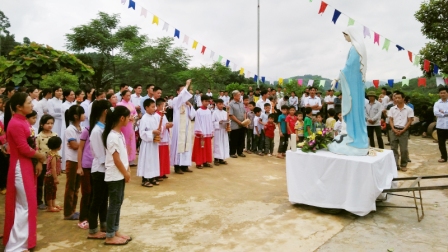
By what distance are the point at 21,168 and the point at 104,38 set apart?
104 feet

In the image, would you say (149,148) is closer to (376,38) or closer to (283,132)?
(283,132)

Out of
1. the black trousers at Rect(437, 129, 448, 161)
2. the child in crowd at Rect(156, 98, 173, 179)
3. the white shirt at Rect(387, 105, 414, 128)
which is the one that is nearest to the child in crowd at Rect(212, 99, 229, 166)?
the child in crowd at Rect(156, 98, 173, 179)

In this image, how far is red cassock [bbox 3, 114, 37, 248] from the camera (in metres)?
3.52

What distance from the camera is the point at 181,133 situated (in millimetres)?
7207

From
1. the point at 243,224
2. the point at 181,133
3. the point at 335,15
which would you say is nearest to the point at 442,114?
the point at 335,15

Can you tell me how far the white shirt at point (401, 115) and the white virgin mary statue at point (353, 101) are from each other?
328 cm

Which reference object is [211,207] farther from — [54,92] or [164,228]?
[54,92]

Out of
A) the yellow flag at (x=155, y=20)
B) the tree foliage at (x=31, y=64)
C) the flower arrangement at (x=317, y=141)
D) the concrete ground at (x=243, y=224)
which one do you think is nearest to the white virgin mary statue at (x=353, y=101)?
the flower arrangement at (x=317, y=141)

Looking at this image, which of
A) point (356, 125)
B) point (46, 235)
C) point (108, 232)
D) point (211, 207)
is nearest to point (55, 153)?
point (46, 235)

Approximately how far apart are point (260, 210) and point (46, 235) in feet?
8.99

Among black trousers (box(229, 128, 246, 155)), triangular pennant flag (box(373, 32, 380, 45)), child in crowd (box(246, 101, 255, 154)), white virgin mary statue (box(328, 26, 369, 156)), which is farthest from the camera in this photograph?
triangular pennant flag (box(373, 32, 380, 45))

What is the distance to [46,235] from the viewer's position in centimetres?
404

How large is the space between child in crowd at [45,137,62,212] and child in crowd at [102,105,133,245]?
4.04 feet

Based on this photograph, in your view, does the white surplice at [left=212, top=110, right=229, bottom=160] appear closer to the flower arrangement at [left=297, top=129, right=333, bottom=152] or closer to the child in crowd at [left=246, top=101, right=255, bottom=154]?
the child in crowd at [left=246, top=101, right=255, bottom=154]
